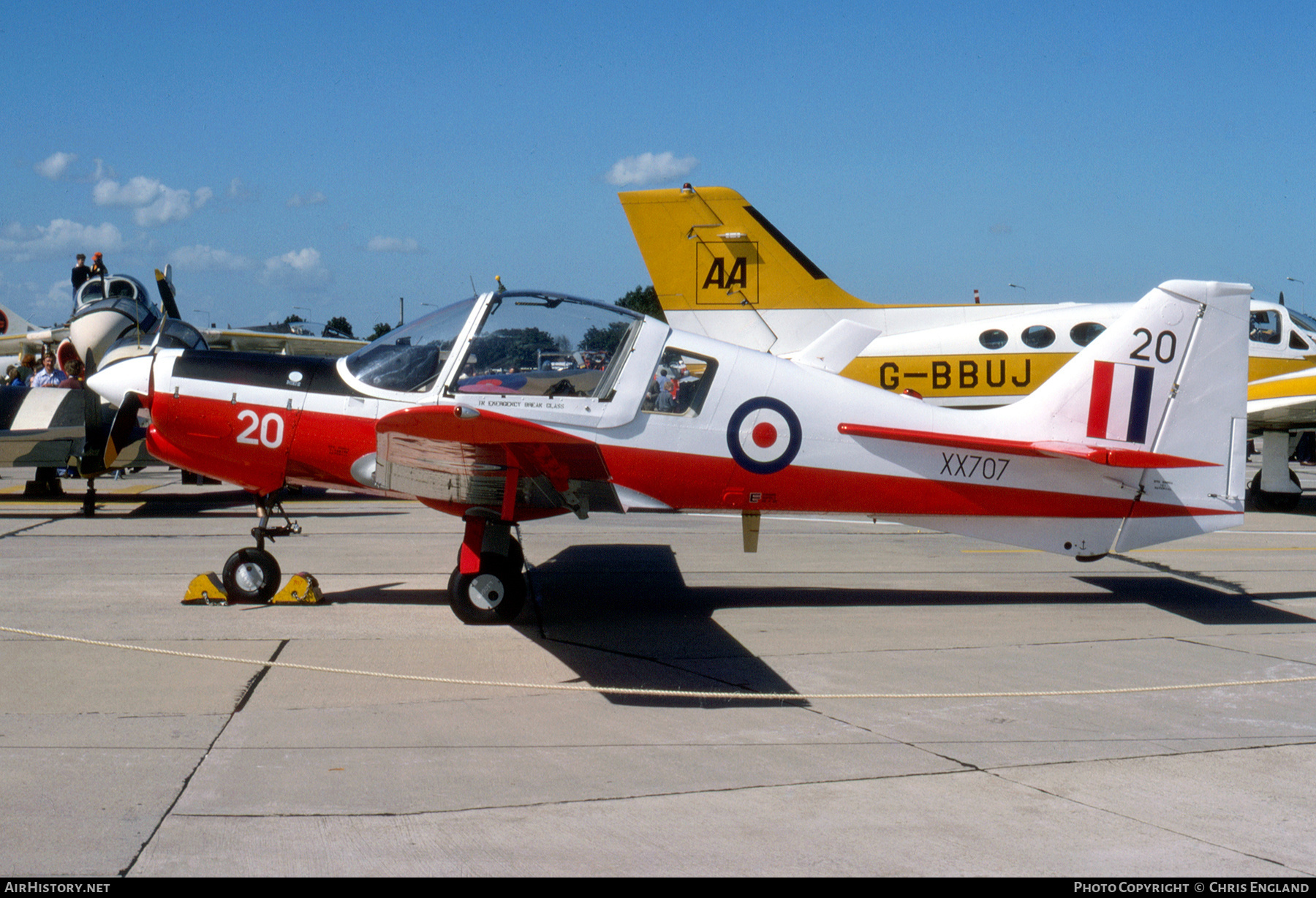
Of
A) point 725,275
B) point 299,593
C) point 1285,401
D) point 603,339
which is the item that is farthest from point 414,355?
point 1285,401

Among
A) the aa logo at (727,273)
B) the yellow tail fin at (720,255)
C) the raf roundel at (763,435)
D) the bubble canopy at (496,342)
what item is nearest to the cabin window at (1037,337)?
the yellow tail fin at (720,255)

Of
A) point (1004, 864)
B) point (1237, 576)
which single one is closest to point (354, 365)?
point (1004, 864)

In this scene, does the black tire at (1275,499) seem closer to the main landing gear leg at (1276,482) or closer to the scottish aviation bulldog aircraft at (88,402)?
the main landing gear leg at (1276,482)

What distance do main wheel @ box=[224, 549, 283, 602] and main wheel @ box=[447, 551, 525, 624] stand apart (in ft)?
4.70

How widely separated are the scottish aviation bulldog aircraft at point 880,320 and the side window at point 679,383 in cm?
707

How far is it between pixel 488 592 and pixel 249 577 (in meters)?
1.81

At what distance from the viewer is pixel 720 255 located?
563 inches

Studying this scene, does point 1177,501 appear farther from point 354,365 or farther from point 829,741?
point 354,365

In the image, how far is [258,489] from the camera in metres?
7.38

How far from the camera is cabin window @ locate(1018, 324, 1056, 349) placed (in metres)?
13.8

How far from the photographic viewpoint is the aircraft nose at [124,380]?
7.28 m

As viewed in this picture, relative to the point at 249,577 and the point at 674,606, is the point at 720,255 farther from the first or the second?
the point at 249,577

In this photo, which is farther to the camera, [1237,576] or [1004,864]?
[1237,576]

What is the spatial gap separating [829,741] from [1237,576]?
253 inches
